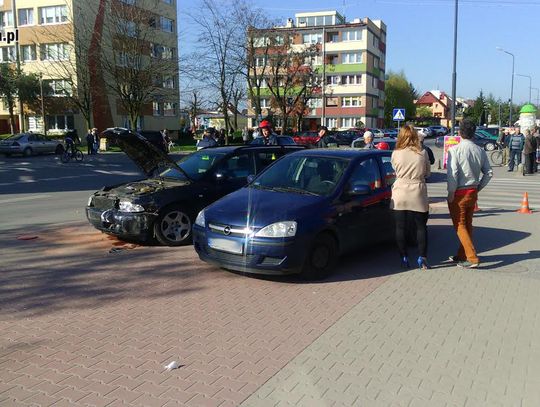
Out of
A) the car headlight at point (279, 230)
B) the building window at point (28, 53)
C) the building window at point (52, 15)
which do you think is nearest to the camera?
the car headlight at point (279, 230)

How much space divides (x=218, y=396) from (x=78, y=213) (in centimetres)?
890

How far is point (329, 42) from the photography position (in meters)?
81.1

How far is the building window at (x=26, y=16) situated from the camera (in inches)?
2034

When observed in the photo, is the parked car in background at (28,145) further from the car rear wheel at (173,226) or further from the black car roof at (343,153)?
the black car roof at (343,153)

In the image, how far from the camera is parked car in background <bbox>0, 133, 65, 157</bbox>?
110ft

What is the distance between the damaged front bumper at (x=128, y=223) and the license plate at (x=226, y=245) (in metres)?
1.75

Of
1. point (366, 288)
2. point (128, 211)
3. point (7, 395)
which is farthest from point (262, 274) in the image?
point (7, 395)

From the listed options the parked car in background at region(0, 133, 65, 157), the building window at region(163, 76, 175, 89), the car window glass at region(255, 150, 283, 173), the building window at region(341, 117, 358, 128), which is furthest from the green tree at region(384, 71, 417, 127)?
the car window glass at region(255, 150, 283, 173)

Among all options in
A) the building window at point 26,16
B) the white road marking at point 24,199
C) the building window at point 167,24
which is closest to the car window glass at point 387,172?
the white road marking at point 24,199

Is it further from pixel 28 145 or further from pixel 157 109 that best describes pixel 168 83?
pixel 28 145

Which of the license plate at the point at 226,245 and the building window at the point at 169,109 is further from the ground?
the building window at the point at 169,109

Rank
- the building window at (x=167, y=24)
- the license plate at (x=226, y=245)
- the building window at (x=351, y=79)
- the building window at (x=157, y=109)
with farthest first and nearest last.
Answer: the building window at (x=351, y=79) → the building window at (x=157, y=109) → the building window at (x=167, y=24) → the license plate at (x=226, y=245)

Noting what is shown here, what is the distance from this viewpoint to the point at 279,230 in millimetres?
5879

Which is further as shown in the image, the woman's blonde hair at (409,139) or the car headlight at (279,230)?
the woman's blonde hair at (409,139)
